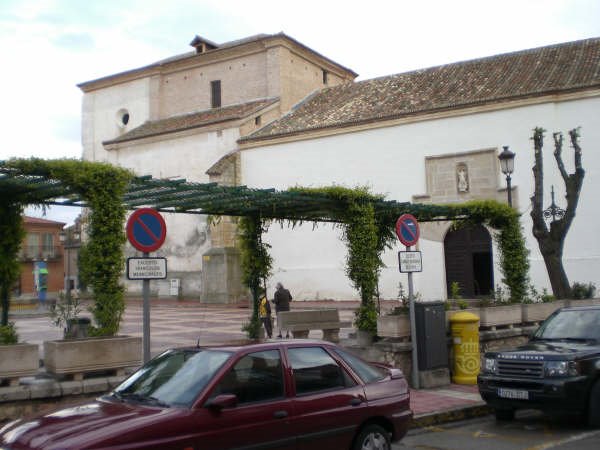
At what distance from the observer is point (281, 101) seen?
1515 inches

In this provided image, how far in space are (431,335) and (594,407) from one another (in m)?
3.48

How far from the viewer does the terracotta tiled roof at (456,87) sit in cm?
2850

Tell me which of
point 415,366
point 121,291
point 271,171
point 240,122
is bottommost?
point 415,366

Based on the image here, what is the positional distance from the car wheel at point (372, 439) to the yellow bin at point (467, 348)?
6.00 m

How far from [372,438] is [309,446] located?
0.85 m

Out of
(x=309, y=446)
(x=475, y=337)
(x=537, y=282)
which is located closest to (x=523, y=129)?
(x=537, y=282)

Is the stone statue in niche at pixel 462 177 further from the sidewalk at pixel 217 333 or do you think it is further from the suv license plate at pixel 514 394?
the suv license plate at pixel 514 394

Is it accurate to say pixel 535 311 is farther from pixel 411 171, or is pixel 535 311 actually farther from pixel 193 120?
pixel 193 120

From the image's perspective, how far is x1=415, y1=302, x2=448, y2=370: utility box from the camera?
11.8 meters

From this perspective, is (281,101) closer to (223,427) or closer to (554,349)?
(554,349)

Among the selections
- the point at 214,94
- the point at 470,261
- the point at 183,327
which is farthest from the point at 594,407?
the point at 214,94

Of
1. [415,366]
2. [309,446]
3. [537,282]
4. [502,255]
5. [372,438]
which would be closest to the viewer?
[309,446]

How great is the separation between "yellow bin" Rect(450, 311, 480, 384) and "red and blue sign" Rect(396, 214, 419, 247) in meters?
1.90

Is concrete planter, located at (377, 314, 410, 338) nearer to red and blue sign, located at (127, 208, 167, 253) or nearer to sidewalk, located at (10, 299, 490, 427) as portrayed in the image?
sidewalk, located at (10, 299, 490, 427)
